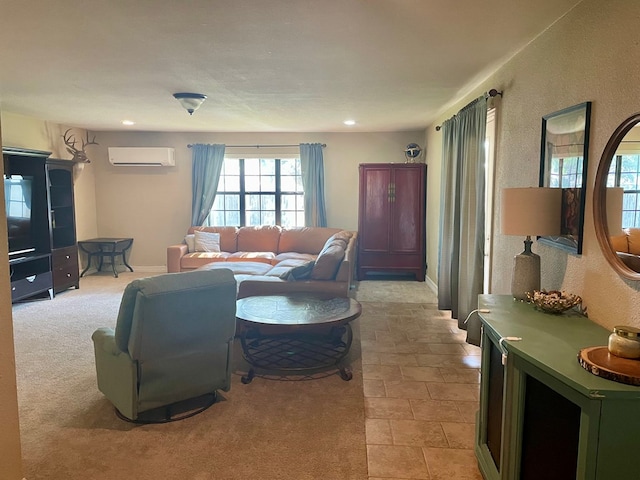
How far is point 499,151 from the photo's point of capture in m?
3.61

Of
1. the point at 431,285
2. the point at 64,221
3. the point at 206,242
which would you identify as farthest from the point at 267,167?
the point at 431,285

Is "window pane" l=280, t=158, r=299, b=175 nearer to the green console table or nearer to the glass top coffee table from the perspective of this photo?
the glass top coffee table

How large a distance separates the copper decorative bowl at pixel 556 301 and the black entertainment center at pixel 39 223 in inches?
211

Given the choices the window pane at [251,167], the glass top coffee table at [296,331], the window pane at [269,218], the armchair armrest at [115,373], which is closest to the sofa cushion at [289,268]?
the glass top coffee table at [296,331]

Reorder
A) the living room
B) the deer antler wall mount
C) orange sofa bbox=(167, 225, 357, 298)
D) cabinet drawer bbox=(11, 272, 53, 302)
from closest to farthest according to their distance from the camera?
the living room → cabinet drawer bbox=(11, 272, 53, 302) → orange sofa bbox=(167, 225, 357, 298) → the deer antler wall mount

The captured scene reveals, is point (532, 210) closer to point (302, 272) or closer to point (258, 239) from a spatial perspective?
point (302, 272)

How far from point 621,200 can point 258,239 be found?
5673 mm

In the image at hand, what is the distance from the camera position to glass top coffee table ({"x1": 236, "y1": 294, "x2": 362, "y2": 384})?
10.8 ft

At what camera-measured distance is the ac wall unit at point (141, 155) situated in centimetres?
730

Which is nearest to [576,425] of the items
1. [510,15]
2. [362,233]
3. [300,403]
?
[300,403]

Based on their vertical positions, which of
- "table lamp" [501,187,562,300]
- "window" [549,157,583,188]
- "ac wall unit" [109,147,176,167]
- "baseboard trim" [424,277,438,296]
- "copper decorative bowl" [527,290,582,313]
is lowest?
"baseboard trim" [424,277,438,296]

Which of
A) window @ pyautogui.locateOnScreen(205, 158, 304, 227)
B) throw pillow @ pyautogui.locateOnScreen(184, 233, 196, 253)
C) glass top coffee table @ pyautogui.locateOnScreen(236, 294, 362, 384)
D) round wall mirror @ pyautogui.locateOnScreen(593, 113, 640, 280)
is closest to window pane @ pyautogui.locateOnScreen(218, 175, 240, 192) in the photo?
window @ pyautogui.locateOnScreen(205, 158, 304, 227)

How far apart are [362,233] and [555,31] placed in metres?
4.52

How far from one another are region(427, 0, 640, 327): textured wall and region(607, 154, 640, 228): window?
0.15m
